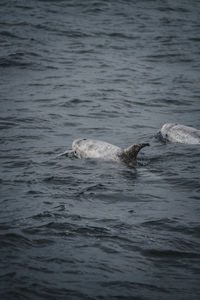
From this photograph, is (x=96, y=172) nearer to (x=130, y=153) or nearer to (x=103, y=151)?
(x=130, y=153)

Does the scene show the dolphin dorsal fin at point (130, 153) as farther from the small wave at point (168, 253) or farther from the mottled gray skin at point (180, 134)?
the small wave at point (168, 253)

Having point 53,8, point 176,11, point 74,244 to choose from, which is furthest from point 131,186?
point 176,11

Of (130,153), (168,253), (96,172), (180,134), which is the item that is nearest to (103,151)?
(130,153)

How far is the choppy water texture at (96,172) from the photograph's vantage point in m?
5.69

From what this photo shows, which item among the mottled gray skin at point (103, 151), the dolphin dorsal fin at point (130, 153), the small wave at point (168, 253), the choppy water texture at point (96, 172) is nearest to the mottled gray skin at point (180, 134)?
the choppy water texture at point (96, 172)

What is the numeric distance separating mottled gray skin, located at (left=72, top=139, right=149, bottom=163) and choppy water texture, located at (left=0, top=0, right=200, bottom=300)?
13.9 inches

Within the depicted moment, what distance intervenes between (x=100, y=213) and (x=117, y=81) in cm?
1415

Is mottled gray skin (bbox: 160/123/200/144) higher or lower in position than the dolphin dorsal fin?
lower

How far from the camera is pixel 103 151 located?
1109cm

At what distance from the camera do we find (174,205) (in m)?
7.98

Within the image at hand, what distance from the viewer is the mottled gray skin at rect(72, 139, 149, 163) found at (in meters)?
10.4

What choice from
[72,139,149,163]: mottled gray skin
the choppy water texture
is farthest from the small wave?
[72,139,149,163]: mottled gray skin

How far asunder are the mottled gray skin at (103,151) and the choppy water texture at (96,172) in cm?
35

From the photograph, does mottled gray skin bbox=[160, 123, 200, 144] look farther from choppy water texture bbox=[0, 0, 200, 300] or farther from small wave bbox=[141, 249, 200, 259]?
small wave bbox=[141, 249, 200, 259]
